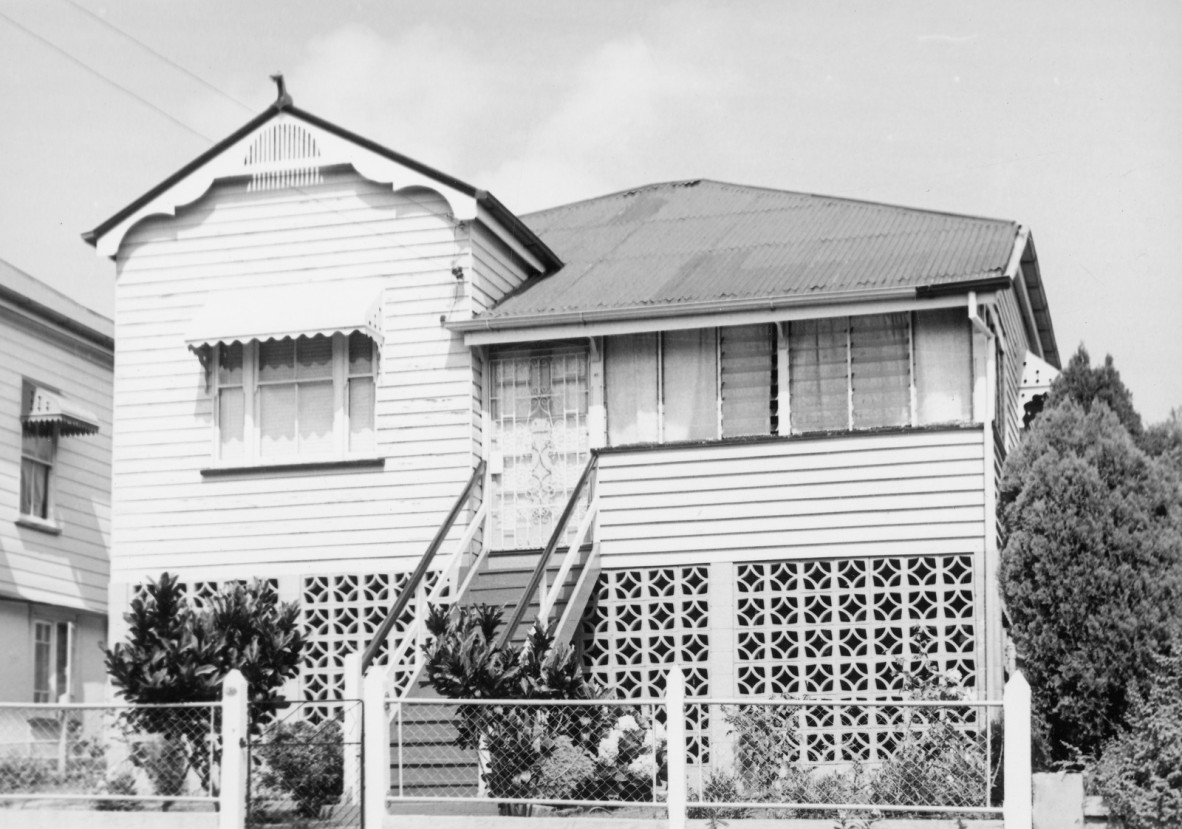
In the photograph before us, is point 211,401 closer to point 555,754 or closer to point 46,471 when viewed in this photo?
point 46,471

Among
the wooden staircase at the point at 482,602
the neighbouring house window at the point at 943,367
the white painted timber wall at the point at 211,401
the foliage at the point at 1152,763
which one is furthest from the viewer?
the white painted timber wall at the point at 211,401

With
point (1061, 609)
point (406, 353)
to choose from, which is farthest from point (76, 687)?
point (1061, 609)

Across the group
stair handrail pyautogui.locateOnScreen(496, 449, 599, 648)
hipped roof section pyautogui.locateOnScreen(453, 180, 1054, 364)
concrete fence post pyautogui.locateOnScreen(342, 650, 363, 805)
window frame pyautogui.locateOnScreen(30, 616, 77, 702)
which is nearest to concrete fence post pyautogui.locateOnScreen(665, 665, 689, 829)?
stair handrail pyautogui.locateOnScreen(496, 449, 599, 648)

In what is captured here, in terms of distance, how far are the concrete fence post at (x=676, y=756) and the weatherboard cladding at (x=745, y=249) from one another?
5402mm

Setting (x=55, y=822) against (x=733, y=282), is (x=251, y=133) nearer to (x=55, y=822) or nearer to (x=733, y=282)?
(x=733, y=282)

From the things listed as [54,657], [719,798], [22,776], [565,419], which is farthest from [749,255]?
[54,657]

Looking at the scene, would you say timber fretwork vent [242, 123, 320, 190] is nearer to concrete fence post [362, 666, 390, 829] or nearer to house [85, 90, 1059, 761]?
house [85, 90, 1059, 761]

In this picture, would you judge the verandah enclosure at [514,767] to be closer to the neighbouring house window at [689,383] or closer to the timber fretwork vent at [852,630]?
the timber fretwork vent at [852,630]

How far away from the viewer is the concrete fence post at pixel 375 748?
1397 centimetres

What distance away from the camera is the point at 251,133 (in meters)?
19.0

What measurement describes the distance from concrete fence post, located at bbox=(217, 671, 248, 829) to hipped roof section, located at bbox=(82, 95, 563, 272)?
6371 mm

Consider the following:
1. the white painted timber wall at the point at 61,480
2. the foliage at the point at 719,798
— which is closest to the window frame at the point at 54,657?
the white painted timber wall at the point at 61,480

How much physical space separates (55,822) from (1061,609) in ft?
29.4

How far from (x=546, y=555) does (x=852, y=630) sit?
3.16 metres
